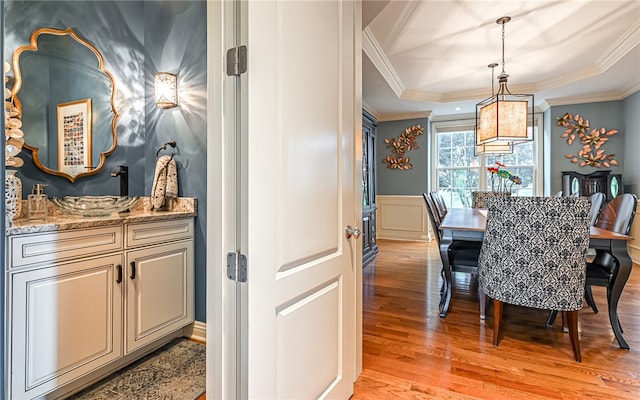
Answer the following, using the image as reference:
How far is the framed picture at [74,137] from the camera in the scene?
6.50 ft

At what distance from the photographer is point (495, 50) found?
3.70m

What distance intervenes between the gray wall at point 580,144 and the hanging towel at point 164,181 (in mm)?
5856

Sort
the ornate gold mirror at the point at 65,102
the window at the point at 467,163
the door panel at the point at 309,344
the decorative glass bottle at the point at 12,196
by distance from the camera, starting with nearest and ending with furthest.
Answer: the door panel at the point at 309,344 < the decorative glass bottle at the point at 12,196 < the ornate gold mirror at the point at 65,102 < the window at the point at 467,163

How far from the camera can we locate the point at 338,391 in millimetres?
1496

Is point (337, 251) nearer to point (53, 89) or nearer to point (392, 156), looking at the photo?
point (53, 89)

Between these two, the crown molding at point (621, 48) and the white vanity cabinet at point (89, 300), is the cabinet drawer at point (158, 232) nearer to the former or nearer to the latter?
the white vanity cabinet at point (89, 300)

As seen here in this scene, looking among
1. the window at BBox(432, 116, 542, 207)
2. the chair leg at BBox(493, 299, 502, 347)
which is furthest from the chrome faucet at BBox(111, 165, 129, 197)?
the window at BBox(432, 116, 542, 207)

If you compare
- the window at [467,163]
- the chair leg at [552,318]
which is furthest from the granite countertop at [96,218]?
the window at [467,163]

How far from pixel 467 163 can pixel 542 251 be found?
4.83 metres

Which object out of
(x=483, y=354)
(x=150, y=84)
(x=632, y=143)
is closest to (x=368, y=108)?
(x=632, y=143)

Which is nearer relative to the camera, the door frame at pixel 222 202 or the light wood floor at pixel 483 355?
the door frame at pixel 222 202

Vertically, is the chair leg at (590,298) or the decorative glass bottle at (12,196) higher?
the decorative glass bottle at (12,196)

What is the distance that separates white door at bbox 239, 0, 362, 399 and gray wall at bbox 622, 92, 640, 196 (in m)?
5.21

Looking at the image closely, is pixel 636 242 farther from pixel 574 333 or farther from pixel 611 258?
pixel 574 333
